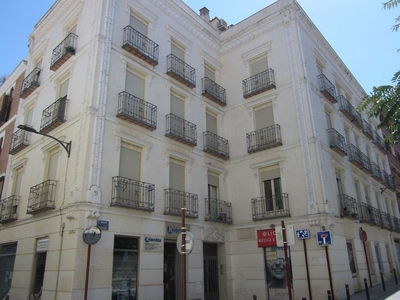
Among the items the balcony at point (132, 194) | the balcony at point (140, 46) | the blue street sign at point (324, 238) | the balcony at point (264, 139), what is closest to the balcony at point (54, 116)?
the balcony at point (140, 46)

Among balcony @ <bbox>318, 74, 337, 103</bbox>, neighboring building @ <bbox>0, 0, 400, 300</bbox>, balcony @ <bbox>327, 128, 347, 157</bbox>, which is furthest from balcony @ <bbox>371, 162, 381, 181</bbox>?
balcony @ <bbox>318, 74, 337, 103</bbox>

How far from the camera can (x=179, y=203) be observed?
15.1 m

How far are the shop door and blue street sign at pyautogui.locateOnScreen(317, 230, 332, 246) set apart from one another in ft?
18.1

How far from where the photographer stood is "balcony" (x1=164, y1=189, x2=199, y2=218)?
14.6m

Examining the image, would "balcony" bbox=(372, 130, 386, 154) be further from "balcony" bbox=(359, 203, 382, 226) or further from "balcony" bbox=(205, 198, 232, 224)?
"balcony" bbox=(205, 198, 232, 224)

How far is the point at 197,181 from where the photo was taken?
55.3 ft

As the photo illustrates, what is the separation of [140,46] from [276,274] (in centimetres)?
1245

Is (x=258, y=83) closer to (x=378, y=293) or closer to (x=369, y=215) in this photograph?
(x=369, y=215)

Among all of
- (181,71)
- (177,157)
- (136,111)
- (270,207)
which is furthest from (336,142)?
(136,111)

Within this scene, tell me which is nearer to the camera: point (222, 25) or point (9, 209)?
point (9, 209)

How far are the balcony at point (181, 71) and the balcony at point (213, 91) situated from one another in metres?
0.84

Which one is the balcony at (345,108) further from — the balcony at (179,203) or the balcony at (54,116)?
the balcony at (54,116)

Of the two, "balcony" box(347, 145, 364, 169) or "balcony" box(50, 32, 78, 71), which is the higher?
"balcony" box(50, 32, 78, 71)

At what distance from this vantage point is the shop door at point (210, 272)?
52.7 feet
